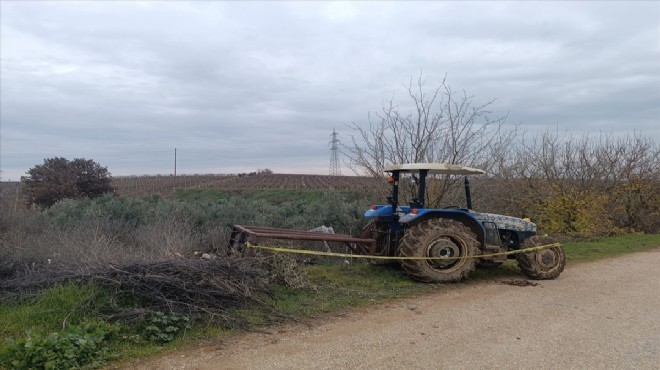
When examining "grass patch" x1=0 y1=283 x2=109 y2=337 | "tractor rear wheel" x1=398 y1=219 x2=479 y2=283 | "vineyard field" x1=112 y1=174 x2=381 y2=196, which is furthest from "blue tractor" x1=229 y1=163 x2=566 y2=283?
"vineyard field" x1=112 y1=174 x2=381 y2=196

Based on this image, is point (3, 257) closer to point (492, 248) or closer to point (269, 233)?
point (269, 233)

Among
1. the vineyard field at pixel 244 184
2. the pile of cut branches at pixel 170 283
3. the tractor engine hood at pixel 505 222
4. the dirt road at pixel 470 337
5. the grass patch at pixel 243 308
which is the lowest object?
the dirt road at pixel 470 337

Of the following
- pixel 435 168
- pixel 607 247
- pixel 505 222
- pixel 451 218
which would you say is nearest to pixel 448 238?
pixel 451 218

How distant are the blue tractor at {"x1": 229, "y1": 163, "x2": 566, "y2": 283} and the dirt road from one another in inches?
23.5

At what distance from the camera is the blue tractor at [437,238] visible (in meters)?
8.20

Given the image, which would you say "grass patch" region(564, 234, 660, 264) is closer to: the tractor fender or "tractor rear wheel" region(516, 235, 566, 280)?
"tractor rear wheel" region(516, 235, 566, 280)

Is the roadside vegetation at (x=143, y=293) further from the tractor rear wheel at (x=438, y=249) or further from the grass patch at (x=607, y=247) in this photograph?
the grass patch at (x=607, y=247)

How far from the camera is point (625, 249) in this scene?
547 inches

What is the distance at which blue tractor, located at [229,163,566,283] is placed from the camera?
8.20 metres

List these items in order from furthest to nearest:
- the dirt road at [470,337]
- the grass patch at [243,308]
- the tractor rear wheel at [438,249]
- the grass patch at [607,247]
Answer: the grass patch at [607,247], the tractor rear wheel at [438,249], the grass patch at [243,308], the dirt road at [470,337]

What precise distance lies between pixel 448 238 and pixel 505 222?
5.06ft

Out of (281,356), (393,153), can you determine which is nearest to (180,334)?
(281,356)

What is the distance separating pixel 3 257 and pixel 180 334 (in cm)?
422

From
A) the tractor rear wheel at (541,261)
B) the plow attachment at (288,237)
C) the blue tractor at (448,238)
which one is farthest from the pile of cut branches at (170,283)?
the tractor rear wheel at (541,261)
